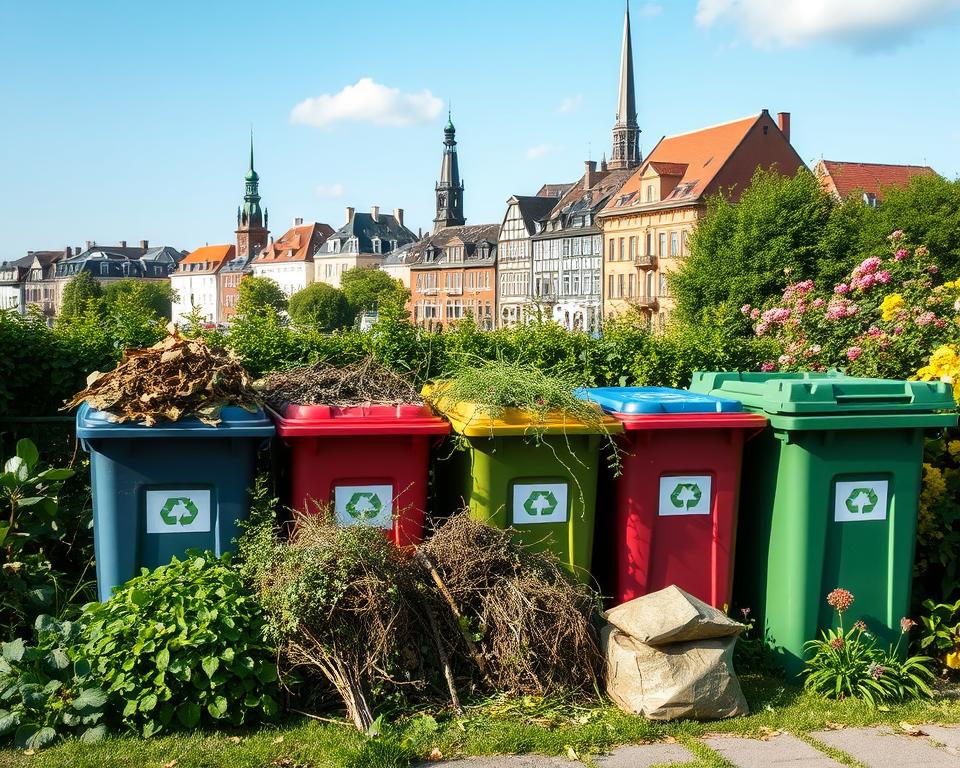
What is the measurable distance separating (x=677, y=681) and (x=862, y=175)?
6052cm

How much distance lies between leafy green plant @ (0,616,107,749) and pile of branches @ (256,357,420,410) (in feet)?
5.60

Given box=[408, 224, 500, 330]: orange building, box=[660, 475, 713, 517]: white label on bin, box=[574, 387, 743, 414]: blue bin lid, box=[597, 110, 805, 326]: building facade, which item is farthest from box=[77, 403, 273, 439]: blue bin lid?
box=[408, 224, 500, 330]: orange building

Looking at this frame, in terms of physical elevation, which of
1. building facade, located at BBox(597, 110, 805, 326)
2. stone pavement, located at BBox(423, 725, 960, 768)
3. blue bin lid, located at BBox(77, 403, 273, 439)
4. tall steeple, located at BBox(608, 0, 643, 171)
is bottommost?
stone pavement, located at BBox(423, 725, 960, 768)

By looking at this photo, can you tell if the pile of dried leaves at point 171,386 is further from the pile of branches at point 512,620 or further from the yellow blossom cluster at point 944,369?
the yellow blossom cluster at point 944,369

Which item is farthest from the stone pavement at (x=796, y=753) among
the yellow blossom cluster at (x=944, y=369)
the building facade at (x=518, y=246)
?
the building facade at (x=518, y=246)

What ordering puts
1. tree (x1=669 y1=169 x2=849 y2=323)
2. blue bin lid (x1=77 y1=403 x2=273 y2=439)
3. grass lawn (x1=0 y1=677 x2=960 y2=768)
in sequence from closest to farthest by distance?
grass lawn (x1=0 y1=677 x2=960 y2=768)
blue bin lid (x1=77 y1=403 x2=273 y2=439)
tree (x1=669 y1=169 x2=849 y2=323)

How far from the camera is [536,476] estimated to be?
18.4ft

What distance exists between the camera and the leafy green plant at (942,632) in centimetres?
586

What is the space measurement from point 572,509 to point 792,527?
1.17 metres

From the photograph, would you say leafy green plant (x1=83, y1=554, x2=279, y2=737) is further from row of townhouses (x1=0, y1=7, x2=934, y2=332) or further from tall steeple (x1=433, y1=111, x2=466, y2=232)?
tall steeple (x1=433, y1=111, x2=466, y2=232)

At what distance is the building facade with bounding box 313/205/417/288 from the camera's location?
374 feet

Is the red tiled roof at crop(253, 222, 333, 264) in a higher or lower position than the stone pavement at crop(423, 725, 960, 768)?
higher

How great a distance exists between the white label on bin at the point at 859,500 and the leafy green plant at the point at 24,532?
4124 millimetres

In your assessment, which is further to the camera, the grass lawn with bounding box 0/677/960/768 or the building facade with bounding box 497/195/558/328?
the building facade with bounding box 497/195/558/328
